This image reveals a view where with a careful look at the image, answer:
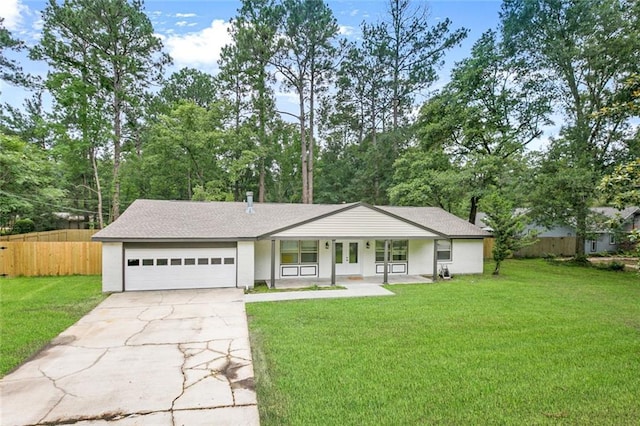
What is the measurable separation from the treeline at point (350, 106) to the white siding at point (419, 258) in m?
4.12

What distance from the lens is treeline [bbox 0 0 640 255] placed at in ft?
56.8

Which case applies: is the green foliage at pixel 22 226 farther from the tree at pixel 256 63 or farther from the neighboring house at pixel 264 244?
the tree at pixel 256 63

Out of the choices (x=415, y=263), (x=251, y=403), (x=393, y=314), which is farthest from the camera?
(x=415, y=263)

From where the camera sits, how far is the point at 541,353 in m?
6.00

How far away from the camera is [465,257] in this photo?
15477 mm

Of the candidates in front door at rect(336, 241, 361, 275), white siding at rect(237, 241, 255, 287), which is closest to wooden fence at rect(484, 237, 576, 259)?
front door at rect(336, 241, 361, 275)

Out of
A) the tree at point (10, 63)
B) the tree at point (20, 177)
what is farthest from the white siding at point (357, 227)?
the tree at point (10, 63)

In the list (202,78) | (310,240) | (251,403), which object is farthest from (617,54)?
(202,78)

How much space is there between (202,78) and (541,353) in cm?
2918

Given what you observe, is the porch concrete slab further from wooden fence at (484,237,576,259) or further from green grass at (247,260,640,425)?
wooden fence at (484,237,576,259)

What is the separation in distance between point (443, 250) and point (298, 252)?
22.9 feet

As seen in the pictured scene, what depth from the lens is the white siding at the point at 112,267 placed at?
1095cm

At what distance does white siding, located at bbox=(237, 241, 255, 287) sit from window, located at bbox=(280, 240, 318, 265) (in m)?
1.78

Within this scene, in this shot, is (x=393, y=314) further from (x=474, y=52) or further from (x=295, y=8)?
(x=295, y=8)
